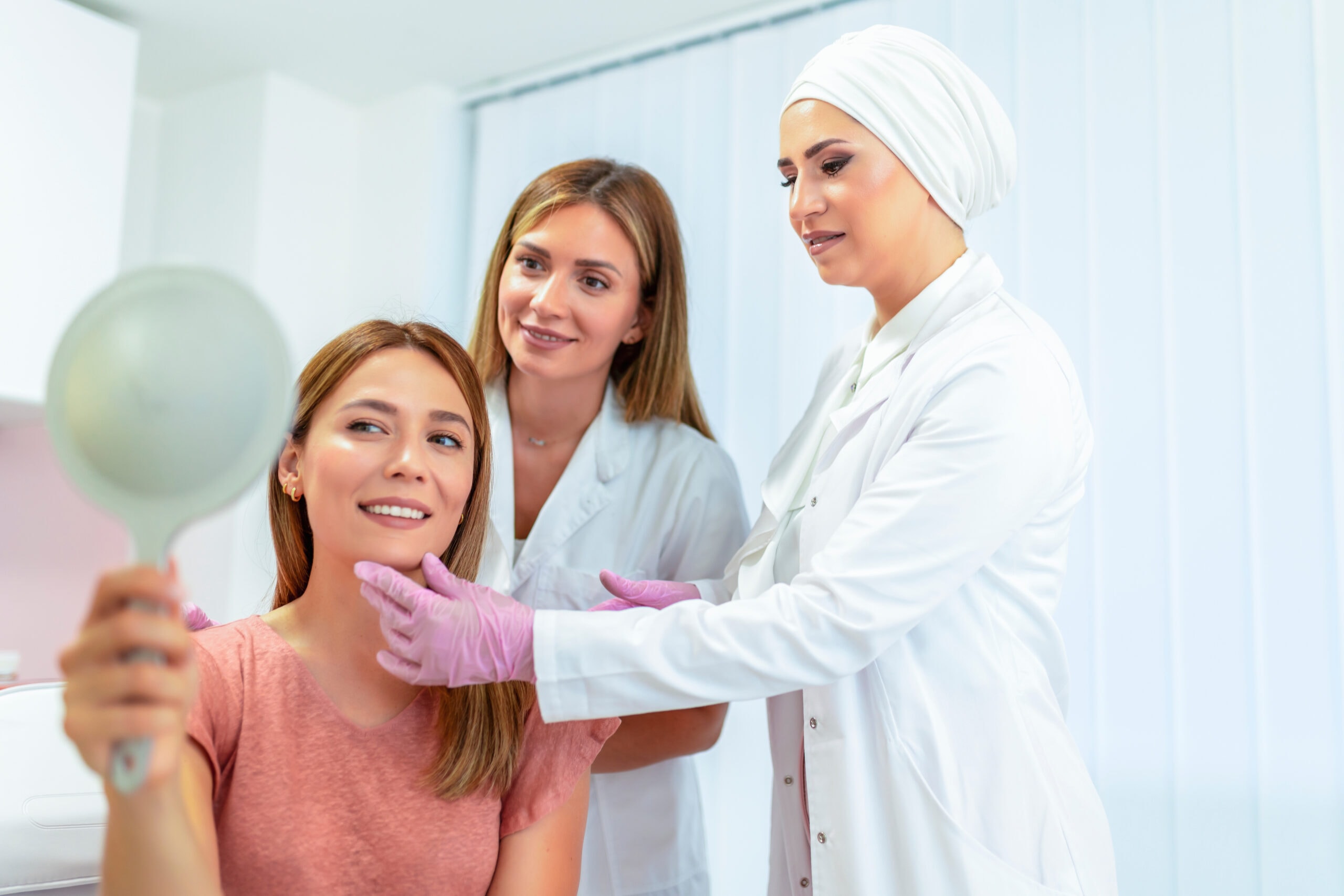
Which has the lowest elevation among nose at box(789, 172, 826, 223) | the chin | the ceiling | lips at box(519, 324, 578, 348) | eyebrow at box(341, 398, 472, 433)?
eyebrow at box(341, 398, 472, 433)

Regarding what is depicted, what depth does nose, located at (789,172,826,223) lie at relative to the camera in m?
1.33

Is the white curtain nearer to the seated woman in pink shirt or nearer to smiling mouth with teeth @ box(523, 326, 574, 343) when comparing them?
smiling mouth with teeth @ box(523, 326, 574, 343)

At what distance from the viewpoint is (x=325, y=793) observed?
112 cm

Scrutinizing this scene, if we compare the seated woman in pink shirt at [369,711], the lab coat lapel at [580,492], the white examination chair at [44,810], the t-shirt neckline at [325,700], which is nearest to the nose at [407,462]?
the seated woman in pink shirt at [369,711]

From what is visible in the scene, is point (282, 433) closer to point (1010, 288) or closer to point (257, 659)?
point (257, 659)

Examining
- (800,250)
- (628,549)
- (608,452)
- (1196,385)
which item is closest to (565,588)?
(628,549)

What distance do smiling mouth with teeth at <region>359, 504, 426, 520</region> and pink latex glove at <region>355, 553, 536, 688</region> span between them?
109mm

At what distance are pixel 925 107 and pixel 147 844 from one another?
3.56 feet

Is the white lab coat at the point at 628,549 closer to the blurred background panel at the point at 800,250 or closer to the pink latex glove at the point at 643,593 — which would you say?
the pink latex glove at the point at 643,593

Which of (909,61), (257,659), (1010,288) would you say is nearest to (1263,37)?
(1010,288)

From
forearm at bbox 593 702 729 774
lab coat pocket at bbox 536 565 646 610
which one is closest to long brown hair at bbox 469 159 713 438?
lab coat pocket at bbox 536 565 646 610

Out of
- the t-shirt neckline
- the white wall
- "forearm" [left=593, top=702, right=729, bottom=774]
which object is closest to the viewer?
the t-shirt neckline

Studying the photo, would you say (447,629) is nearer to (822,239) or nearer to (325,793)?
(325,793)

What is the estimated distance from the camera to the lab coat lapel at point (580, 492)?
5.61 feet
